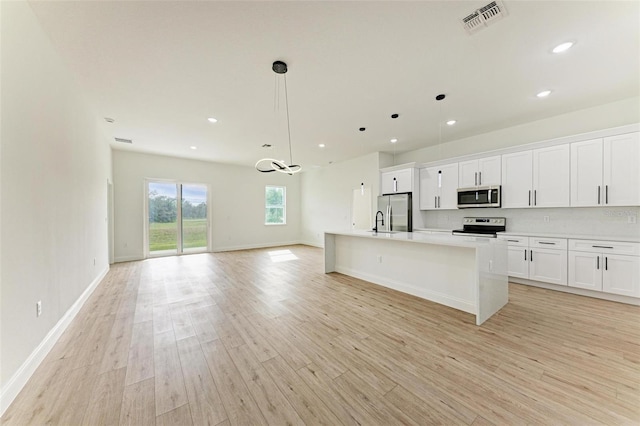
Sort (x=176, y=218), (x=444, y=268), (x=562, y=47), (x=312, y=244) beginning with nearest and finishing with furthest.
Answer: (x=562, y=47), (x=444, y=268), (x=176, y=218), (x=312, y=244)

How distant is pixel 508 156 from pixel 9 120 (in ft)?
21.9

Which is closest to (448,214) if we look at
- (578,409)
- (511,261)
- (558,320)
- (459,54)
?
(511,261)

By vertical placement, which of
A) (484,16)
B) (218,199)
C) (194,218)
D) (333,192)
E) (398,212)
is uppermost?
(484,16)

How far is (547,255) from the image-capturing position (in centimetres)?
395

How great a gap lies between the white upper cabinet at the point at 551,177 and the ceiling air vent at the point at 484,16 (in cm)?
324

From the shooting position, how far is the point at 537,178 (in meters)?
4.26

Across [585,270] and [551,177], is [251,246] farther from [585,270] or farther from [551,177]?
[585,270]

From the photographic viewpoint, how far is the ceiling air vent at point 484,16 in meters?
1.98

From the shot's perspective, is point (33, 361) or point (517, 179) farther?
point (517, 179)

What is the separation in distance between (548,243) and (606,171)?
133 cm

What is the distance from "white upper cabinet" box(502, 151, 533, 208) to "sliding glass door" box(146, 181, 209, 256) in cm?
825

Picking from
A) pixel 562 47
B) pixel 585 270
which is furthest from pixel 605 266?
pixel 562 47

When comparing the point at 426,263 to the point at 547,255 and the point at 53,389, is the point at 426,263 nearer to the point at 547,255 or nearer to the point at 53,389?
the point at 547,255

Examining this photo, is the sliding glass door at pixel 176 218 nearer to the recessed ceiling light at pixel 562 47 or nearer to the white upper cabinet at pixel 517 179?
the white upper cabinet at pixel 517 179
